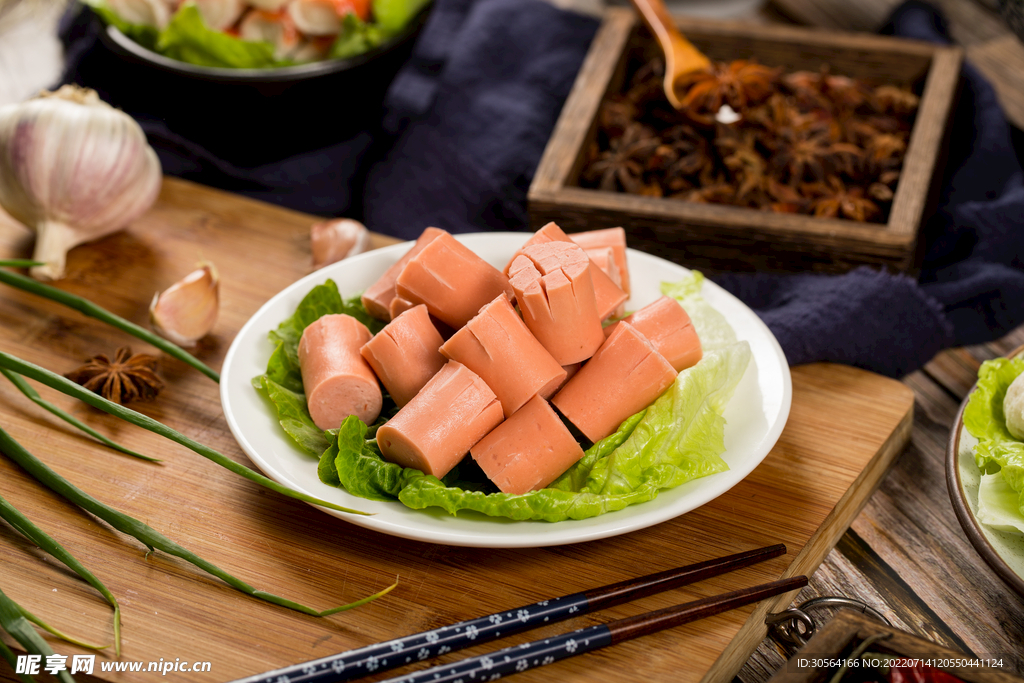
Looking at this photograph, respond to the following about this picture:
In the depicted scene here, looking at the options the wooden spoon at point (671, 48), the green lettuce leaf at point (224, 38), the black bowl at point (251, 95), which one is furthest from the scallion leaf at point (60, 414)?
the wooden spoon at point (671, 48)

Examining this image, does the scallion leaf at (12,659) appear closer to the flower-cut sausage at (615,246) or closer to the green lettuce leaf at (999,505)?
the flower-cut sausage at (615,246)

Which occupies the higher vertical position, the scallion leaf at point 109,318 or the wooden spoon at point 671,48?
the wooden spoon at point 671,48

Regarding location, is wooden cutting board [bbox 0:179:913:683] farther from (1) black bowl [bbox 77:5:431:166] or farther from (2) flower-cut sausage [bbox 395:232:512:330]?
(1) black bowl [bbox 77:5:431:166]

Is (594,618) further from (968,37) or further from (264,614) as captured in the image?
(968,37)

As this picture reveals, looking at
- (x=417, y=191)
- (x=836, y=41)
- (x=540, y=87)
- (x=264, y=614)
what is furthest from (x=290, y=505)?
(x=836, y=41)

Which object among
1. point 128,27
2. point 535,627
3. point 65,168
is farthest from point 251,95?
point 535,627

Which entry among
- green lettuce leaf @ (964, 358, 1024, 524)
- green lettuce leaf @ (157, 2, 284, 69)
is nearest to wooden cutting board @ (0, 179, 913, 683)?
green lettuce leaf @ (964, 358, 1024, 524)
